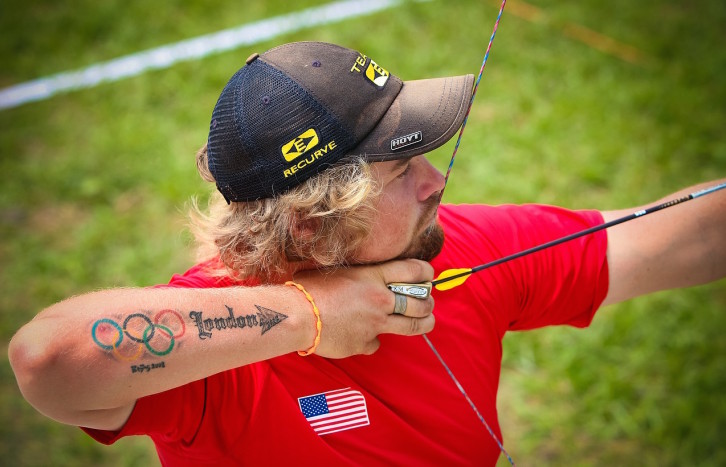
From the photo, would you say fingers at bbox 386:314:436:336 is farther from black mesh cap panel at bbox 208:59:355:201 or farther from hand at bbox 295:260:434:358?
black mesh cap panel at bbox 208:59:355:201

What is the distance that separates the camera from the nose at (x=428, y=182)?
173 centimetres

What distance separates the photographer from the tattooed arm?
1.36 metres

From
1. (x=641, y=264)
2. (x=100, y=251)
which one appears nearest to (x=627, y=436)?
(x=641, y=264)

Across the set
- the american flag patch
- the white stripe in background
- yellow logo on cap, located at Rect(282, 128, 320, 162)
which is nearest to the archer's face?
yellow logo on cap, located at Rect(282, 128, 320, 162)

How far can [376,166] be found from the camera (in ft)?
5.40

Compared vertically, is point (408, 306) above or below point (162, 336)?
below

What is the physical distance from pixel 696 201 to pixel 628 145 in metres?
3.11

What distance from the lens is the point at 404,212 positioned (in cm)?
172

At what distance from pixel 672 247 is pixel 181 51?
196 inches

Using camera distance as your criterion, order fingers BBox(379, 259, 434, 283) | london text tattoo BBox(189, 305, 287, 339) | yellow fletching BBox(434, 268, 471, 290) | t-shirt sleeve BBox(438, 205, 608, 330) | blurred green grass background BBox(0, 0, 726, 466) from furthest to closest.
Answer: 1. blurred green grass background BBox(0, 0, 726, 466)
2. t-shirt sleeve BBox(438, 205, 608, 330)
3. yellow fletching BBox(434, 268, 471, 290)
4. fingers BBox(379, 259, 434, 283)
5. london text tattoo BBox(189, 305, 287, 339)

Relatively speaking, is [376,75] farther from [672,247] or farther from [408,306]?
[672,247]

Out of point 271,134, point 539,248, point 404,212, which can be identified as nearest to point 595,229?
point 539,248

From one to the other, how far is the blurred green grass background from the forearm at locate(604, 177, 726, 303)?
1602 mm

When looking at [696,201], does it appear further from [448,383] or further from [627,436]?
[627,436]
